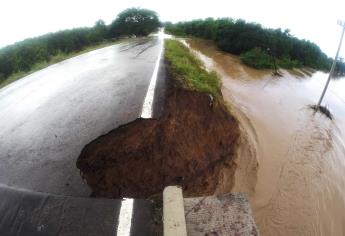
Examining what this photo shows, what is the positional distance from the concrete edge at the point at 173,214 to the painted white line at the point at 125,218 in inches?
25.1

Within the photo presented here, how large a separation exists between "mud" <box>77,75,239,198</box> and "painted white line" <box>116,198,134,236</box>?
1310 millimetres

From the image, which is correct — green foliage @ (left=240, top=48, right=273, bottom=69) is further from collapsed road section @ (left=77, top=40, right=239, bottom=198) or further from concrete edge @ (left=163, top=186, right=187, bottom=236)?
concrete edge @ (left=163, top=186, right=187, bottom=236)

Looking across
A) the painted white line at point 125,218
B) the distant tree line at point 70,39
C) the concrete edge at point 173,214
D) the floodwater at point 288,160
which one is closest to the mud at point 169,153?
the floodwater at point 288,160

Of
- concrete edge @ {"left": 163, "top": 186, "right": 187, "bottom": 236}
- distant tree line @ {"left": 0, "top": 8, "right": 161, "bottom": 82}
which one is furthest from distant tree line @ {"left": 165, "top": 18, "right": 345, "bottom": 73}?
concrete edge @ {"left": 163, "top": 186, "right": 187, "bottom": 236}

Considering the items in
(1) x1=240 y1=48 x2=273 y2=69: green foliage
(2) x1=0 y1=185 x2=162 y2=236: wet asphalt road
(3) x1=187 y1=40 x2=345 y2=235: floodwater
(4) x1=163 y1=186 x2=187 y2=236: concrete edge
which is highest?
(4) x1=163 y1=186 x2=187 y2=236: concrete edge

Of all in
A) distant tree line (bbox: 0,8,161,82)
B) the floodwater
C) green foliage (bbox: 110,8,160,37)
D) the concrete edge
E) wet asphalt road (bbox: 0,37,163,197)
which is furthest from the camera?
green foliage (bbox: 110,8,160,37)

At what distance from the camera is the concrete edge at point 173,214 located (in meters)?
2.51

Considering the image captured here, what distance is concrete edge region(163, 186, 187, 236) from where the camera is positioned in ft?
8.22

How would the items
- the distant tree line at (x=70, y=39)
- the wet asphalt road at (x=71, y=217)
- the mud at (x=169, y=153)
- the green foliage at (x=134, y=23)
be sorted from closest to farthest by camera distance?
1. the wet asphalt road at (x=71, y=217)
2. the mud at (x=169, y=153)
3. the distant tree line at (x=70, y=39)
4. the green foliage at (x=134, y=23)

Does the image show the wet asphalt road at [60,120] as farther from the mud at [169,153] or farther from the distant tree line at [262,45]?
the distant tree line at [262,45]

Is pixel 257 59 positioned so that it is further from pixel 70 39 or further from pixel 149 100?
pixel 149 100

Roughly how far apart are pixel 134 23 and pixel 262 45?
46.2 ft

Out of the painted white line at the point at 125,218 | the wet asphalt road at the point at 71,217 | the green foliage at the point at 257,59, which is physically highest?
the painted white line at the point at 125,218

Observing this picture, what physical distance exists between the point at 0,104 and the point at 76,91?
218cm
